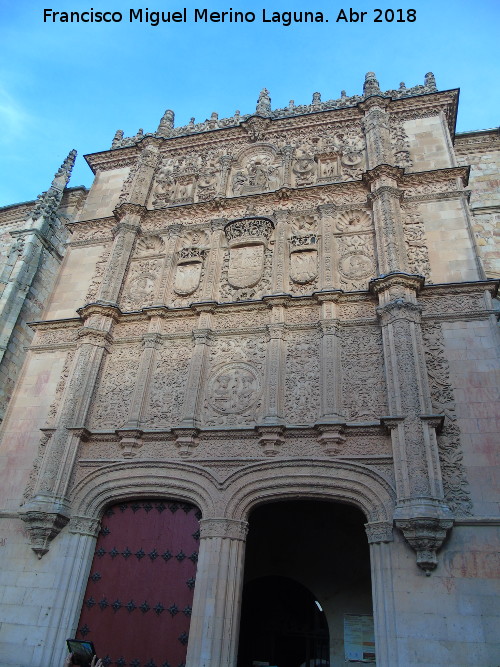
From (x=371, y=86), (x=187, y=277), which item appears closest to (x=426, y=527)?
(x=187, y=277)

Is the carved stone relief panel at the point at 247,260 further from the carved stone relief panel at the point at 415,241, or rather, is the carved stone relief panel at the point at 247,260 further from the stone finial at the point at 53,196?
the stone finial at the point at 53,196

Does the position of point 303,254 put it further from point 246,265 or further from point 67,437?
point 67,437

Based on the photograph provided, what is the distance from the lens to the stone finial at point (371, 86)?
13195 mm

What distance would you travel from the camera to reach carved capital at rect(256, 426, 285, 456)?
8492 mm

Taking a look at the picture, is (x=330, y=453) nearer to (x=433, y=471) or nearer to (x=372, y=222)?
(x=433, y=471)

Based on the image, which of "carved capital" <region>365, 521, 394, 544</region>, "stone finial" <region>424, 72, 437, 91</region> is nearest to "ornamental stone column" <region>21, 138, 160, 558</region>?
"carved capital" <region>365, 521, 394, 544</region>

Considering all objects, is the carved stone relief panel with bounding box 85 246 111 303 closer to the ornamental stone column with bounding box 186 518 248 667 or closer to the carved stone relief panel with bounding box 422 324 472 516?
the ornamental stone column with bounding box 186 518 248 667

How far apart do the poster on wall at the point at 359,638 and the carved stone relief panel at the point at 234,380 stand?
15.1 ft

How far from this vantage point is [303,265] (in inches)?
425

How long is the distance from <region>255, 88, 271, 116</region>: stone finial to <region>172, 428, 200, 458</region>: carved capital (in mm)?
9250

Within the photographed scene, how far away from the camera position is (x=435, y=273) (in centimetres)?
979

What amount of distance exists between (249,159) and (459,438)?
355 inches

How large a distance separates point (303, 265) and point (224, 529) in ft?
18.2

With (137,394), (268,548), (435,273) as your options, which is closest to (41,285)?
(137,394)
